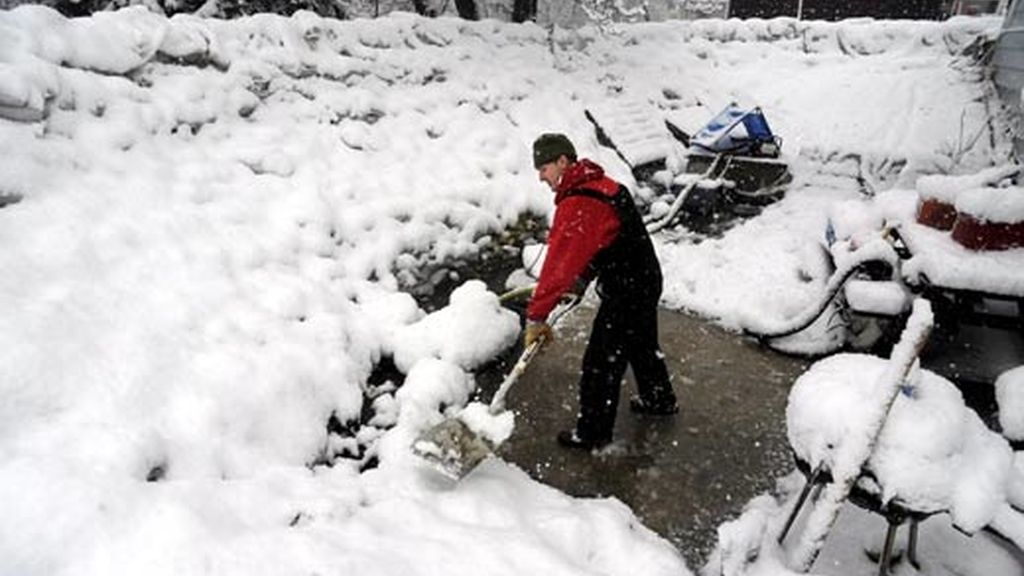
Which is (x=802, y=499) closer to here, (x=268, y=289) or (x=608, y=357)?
(x=608, y=357)

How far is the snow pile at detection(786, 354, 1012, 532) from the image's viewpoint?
2.25 m

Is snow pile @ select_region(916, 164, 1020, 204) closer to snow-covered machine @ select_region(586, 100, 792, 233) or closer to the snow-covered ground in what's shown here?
the snow-covered ground

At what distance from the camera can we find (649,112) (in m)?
9.72

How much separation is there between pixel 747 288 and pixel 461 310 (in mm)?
2812

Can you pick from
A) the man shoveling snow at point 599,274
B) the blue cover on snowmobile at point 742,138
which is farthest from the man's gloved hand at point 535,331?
the blue cover on snowmobile at point 742,138

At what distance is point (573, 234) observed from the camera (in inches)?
138

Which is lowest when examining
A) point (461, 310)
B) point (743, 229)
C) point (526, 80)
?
point (743, 229)

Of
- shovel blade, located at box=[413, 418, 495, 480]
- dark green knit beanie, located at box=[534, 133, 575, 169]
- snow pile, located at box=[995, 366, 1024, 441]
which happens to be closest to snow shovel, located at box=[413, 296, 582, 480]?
shovel blade, located at box=[413, 418, 495, 480]

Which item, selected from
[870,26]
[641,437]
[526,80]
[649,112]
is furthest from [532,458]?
[870,26]

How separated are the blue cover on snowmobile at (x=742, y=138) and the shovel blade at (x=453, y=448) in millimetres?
6167

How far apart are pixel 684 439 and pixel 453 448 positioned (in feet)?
5.43

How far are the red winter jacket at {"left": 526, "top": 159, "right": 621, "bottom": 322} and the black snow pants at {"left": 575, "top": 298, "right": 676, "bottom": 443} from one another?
394 millimetres

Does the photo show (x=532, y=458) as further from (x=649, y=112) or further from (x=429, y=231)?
(x=649, y=112)

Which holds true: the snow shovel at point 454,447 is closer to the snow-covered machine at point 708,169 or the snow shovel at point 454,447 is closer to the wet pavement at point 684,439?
the wet pavement at point 684,439
